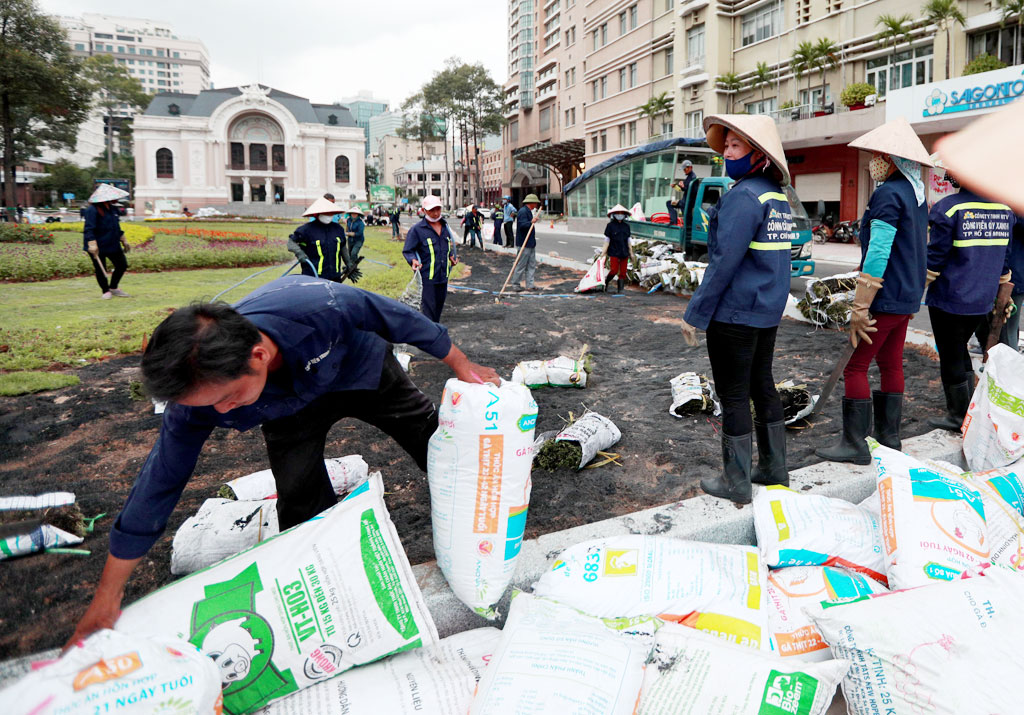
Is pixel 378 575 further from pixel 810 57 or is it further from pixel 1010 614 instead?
pixel 810 57

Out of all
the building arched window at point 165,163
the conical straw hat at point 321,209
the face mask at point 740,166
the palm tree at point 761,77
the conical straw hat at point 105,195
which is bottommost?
the face mask at point 740,166

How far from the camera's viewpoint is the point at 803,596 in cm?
211

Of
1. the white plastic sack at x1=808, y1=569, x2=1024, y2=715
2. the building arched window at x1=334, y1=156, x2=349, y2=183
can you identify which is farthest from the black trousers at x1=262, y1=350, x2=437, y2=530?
the building arched window at x1=334, y1=156, x2=349, y2=183

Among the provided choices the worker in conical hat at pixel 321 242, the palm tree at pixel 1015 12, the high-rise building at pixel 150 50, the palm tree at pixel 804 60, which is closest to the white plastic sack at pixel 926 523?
the worker in conical hat at pixel 321 242

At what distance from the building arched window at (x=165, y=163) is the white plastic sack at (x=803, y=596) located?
214 ft

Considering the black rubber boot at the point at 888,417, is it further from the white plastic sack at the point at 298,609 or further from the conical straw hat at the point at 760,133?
the white plastic sack at the point at 298,609

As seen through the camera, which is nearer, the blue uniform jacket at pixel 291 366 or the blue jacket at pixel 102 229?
the blue uniform jacket at pixel 291 366

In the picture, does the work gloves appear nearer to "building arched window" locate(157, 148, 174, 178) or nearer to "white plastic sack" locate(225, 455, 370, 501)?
"white plastic sack" locate(225, 455, 370, 501)

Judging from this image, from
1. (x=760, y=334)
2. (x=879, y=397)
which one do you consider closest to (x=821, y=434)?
(x=879, y=397)

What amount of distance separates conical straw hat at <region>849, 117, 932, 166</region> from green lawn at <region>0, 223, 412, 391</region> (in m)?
3.10

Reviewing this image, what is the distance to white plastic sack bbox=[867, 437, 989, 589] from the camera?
210 centimetres

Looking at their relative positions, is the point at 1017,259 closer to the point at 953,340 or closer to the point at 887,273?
the point at 953,340

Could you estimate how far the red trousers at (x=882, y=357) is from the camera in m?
3.23

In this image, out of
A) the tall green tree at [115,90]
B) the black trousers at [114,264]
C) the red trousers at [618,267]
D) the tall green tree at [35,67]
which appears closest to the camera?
the black trousers at [114,264]
